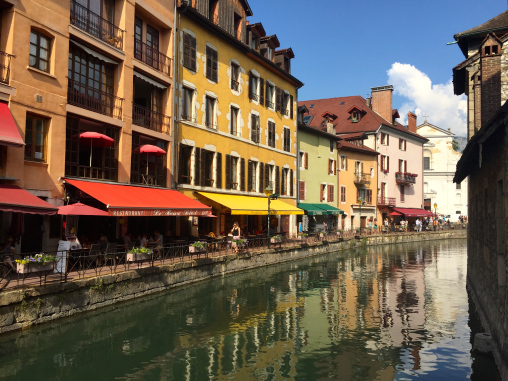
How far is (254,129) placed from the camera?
30828 millimetres

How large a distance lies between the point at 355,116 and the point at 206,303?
42639 millimetres

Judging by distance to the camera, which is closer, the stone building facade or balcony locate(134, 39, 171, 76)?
the stone building facade

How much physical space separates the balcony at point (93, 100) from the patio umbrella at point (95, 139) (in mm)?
1271

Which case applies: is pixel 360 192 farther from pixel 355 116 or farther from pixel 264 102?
pixel 264 102

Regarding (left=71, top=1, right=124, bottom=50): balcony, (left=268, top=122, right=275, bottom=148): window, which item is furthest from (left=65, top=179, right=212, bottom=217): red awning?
(left=268, top=122, right=275, bottom=148): window

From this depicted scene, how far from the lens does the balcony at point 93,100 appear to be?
17.2 m

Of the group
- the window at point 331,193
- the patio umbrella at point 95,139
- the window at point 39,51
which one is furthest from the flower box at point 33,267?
the window at point 331,193

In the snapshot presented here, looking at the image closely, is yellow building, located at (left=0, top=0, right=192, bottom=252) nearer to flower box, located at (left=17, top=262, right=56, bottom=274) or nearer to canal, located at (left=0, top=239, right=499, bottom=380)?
flower box, located at (left=17, top=262, right=56, bottom=274)

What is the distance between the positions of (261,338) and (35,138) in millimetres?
10088

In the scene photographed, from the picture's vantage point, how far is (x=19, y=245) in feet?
47.9

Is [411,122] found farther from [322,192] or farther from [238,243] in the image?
[238,243]

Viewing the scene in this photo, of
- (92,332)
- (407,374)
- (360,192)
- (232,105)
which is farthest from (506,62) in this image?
(360,192)

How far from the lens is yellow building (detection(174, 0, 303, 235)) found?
23984 millimetres

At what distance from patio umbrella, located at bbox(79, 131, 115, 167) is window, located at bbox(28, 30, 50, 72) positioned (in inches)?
100
